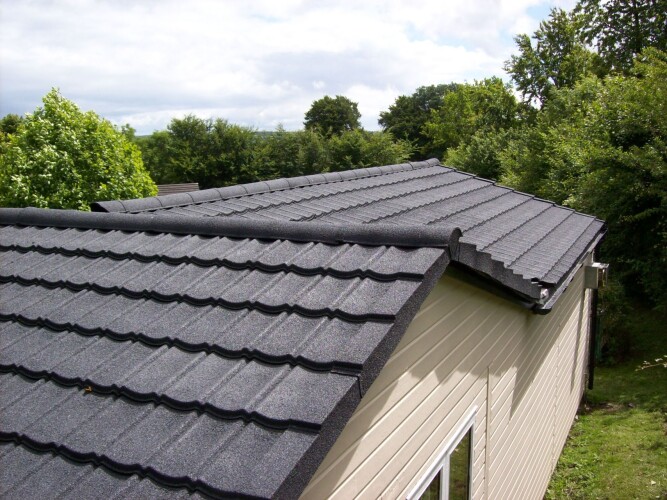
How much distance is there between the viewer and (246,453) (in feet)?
5.23

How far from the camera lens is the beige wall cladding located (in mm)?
2363

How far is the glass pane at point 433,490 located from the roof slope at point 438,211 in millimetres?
1278

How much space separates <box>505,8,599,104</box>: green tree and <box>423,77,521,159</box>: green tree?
4.73ft

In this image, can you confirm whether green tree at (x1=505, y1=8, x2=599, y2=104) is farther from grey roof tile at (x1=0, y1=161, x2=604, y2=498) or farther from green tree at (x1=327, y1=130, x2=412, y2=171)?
grey roof tile at (x1=0, y1=161, x2=604, y2=498)

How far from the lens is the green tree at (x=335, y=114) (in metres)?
52.9

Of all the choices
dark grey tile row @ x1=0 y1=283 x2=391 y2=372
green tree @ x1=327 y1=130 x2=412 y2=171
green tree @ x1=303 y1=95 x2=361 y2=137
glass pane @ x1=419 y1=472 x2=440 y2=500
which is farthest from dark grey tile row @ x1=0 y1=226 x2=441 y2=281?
green tree @ x1=303 y1=95 x2=361 y2=137

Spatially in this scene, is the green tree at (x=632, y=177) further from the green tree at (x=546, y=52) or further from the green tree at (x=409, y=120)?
the green tree at (x=409, y=120)

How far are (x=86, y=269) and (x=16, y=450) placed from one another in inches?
54.3

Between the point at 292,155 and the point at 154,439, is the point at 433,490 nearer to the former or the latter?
the point at 154,439

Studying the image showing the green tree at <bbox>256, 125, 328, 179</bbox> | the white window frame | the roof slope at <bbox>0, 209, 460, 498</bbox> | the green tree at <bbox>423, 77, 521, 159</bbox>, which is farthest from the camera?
the green tree at <bbox>256, 125, 328, 179</bbox>

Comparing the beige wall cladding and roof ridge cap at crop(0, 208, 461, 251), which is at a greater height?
roof ridge cap at crop(0, 208, 461, 251)

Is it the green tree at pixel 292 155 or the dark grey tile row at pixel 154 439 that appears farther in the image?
the green tree at pixel 292 155

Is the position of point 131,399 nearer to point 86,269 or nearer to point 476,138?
point 86,269

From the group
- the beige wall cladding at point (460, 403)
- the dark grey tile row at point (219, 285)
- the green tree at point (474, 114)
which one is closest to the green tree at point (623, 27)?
the green tree at point (474, 114)
